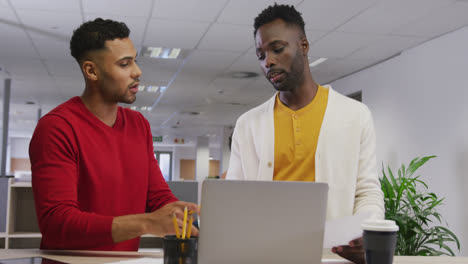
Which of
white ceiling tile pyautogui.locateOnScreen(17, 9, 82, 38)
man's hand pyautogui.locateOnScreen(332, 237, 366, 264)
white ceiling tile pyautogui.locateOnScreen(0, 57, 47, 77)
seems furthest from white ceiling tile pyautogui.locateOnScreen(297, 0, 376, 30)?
white ceiling tile pyautogui.locateOnScreen(0, 57, 47, 77)

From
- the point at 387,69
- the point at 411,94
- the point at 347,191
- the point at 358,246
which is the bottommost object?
the point at 358,246

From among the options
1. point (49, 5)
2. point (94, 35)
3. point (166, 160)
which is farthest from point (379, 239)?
point (166, 160)

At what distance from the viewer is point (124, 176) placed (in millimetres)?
1513

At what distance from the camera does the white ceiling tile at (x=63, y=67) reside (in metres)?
6.71

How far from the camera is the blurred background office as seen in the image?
14.3 feet

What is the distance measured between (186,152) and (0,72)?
16.0m

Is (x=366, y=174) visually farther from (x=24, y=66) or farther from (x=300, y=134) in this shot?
(x=24, y=66)

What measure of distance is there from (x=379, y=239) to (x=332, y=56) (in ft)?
17.6

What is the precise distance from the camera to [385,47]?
5.67m

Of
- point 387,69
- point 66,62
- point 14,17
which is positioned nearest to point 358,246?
point 14,17

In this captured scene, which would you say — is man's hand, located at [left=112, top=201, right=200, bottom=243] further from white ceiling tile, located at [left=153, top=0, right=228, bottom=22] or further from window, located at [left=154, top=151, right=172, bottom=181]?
window, located at [left=154, top=151, right=172, bottom=181]

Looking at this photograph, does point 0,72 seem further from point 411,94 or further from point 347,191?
point 347,191

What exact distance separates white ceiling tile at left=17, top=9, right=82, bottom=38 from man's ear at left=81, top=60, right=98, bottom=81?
3356 mm

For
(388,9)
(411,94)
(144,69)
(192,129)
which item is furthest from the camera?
(192,129)
